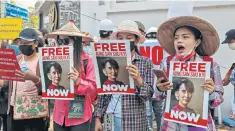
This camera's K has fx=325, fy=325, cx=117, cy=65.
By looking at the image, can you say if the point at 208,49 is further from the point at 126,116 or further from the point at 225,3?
the point at 225,3

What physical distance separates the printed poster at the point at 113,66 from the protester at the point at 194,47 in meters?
0.28

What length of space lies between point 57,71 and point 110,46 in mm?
566

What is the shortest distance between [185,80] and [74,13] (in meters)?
8.65

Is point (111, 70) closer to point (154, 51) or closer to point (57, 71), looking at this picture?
point (57, 71)

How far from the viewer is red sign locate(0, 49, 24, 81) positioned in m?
3.00

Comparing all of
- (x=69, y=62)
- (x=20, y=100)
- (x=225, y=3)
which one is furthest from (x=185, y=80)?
(x=225, y=3)

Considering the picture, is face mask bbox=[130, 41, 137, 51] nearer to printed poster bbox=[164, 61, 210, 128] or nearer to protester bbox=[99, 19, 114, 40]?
printed poster bbox=[164, 61, 210, 128]

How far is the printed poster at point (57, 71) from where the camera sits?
2711 millimetres

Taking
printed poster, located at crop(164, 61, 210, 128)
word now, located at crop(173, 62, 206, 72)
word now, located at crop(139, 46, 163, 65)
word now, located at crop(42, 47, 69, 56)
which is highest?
word now, located at crop(139, 46, 163, 65)

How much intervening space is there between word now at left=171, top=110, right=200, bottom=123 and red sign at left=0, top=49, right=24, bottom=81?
1487 mm

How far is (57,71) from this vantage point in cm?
274

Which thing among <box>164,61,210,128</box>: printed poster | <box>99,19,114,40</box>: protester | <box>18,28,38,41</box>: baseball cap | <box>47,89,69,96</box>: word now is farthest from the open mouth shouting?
<box>99,19,114,40</box>: protester

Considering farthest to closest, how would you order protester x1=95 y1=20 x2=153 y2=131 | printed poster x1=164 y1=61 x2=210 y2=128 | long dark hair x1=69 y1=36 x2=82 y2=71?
long dark hair x1=69 y1=36 x2=82 y2=71
protester x1=95 y1=20 x2=153 y2=131
printed poster x1=164 y1=61 x2=210 y2=128

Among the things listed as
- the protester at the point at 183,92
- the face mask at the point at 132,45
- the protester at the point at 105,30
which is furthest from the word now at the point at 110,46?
the protester at the point at 105,30
